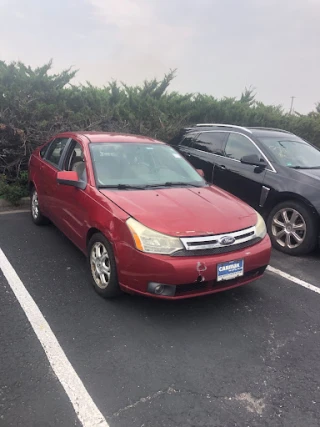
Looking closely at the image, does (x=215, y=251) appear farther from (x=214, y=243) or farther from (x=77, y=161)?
(x=77, y=161)

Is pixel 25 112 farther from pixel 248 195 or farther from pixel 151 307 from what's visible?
pixel 151 307

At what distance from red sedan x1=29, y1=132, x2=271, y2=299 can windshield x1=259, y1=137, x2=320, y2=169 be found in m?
1.62

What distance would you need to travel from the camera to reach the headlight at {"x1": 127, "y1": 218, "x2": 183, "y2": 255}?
2980mm

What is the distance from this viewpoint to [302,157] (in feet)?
18.4

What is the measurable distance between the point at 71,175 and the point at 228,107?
7277mm

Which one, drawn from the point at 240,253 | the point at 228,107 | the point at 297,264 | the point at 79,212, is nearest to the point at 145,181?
the point at 79,212

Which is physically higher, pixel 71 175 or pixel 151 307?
pixel 71 175

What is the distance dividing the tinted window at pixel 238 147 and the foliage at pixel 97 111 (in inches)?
123

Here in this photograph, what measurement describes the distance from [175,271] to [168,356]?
645 millimetres

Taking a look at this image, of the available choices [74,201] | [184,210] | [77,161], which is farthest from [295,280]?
[77,161]

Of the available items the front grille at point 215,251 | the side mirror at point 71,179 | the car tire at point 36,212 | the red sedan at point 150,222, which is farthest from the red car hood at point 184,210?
the car tire at point 36,212

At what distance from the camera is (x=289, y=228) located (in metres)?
4.92

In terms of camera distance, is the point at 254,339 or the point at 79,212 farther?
the point at 79,212

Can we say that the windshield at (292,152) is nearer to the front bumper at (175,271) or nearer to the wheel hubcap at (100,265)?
the front bumper at (175,271)
